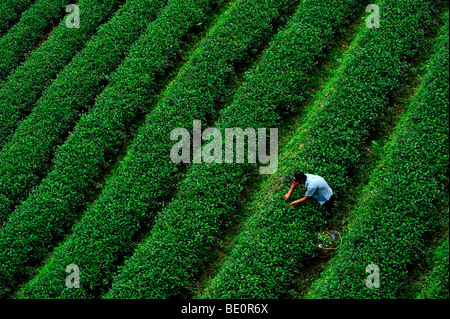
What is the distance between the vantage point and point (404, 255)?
7871 mm

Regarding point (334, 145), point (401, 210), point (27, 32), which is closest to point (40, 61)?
point (27, 32)

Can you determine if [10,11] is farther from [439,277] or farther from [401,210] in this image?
[439,277]

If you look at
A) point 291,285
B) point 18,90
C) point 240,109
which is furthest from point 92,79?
point 291,285

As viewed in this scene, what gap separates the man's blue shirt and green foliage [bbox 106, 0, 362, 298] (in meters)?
0.61

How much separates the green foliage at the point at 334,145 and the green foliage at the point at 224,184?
0.61 feet

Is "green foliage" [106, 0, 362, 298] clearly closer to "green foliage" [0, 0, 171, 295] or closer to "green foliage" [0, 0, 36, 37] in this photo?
"green foliage" [0, 0, 171, 295]

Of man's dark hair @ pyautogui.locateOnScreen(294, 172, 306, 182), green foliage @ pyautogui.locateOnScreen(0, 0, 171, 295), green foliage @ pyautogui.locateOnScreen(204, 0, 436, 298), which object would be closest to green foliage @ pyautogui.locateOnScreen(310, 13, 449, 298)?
green foliage @ pyautogui.locateOnScreen(204, 0, 436, 298)

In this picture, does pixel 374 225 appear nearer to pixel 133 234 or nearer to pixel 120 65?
pixel 133 234

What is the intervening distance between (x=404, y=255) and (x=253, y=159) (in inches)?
170

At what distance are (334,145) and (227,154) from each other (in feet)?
9.42

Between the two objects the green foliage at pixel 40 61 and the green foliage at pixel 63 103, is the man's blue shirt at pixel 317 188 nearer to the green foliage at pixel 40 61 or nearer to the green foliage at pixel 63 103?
the green foliage at pixel 63 103

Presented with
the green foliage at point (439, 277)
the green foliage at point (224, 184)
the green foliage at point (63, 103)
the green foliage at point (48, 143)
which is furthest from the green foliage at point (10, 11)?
the green foliage at point (439, 277)

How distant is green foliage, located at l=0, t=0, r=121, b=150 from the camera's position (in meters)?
12.1

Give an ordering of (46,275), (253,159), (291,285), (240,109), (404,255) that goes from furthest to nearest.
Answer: (240,109) → (253,159) → (46,275) → (291,285) → (404,255)
